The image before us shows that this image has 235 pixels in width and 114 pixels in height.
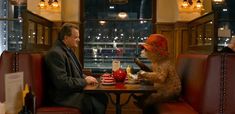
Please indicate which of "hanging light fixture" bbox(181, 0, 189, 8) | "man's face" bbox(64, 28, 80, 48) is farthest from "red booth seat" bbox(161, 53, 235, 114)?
"hanging light fixture" bbox(181, 0, 189, 8)

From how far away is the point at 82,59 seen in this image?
6.97m

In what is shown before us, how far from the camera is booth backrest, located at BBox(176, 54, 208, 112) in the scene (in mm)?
3336

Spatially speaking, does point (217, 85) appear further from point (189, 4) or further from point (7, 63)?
point (189, 4)

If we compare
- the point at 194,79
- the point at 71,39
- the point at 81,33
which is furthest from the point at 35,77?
the point at 81,33

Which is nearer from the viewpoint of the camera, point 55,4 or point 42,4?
point 55,4

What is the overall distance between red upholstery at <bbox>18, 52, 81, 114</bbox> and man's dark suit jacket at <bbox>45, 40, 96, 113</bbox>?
0.35ft

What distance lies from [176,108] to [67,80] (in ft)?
3.70

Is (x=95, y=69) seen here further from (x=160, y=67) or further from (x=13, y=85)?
(x=13, y=85)

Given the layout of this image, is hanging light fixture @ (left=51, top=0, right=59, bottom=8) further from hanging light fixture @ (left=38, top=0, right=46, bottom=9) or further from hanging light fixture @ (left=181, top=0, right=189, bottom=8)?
hanging light fixture @ (left=181, top=0, right=189, bottom=8)

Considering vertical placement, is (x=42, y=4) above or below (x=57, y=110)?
above

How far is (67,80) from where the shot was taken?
3547 millimetres

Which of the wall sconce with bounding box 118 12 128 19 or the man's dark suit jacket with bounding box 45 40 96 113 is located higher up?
the wall sconce with bounding box 118 12 128 19

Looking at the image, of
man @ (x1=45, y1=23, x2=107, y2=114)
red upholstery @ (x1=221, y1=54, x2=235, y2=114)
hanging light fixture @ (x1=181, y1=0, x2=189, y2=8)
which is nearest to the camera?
red upholstery @ (x1=221, y1=54, x2=235, y2=114)

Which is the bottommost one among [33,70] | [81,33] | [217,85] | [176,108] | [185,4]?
[176,108]
